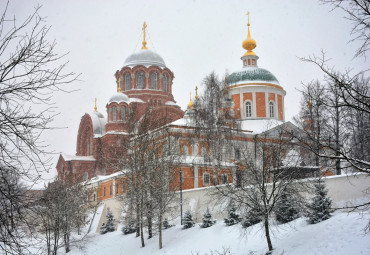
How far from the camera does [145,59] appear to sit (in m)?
44.5

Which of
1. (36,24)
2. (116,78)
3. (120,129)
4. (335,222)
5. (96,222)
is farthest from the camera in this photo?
(116,78)

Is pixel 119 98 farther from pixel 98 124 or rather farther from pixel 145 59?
pixel 145 59

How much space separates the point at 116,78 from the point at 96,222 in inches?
716

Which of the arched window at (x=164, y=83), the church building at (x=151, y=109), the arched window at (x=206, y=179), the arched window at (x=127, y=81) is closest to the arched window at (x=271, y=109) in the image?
the church building at (x=151, y=109)

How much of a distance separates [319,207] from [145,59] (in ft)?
105

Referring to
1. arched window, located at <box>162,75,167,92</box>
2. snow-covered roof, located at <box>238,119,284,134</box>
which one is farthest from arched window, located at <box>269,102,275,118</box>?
arched window, located at <box>162,75,167,92</box>

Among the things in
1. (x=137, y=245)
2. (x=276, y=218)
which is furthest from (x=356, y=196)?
(x=137, y=245)

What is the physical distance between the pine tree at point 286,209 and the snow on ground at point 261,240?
366mm

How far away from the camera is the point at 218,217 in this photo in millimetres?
20641

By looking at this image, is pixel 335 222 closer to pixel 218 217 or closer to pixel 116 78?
pixel 218 217

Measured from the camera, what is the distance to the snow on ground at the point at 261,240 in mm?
12656

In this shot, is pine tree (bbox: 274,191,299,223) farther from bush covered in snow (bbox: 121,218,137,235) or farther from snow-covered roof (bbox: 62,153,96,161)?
snow-covered roof (bbox: 62,153,96,161)

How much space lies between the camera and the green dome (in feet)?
127

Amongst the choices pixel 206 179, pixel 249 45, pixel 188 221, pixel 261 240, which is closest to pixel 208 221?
pixel 188 221
